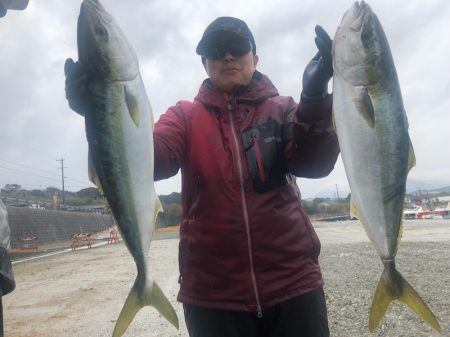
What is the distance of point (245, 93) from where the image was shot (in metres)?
3.38

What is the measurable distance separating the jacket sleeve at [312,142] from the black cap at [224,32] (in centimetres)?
84

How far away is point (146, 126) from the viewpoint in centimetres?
268

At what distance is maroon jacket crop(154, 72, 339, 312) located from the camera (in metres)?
3.01

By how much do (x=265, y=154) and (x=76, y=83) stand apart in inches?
53.7

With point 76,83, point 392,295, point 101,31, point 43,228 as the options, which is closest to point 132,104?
point 76,83

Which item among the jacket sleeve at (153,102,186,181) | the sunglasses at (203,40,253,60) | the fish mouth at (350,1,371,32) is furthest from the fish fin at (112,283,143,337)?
the fish mouth at (350,1,371,32)

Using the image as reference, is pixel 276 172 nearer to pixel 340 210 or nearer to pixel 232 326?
pixel 232 326

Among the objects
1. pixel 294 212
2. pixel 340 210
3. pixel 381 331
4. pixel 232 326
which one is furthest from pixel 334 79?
pixel 340 210

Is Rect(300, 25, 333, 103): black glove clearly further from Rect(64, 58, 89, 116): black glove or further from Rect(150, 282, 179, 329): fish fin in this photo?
Rect(150, 282, 179, 329): fish fin

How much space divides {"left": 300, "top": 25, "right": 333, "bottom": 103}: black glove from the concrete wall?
39.8 m

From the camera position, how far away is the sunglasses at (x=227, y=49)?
332cm

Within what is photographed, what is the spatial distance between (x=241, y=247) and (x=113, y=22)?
1.67 metres

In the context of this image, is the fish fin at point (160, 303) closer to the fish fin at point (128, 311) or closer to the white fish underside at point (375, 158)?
the fish fin at point (128, 311)

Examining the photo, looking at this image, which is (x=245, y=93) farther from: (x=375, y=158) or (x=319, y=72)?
(x=375, y=158)
